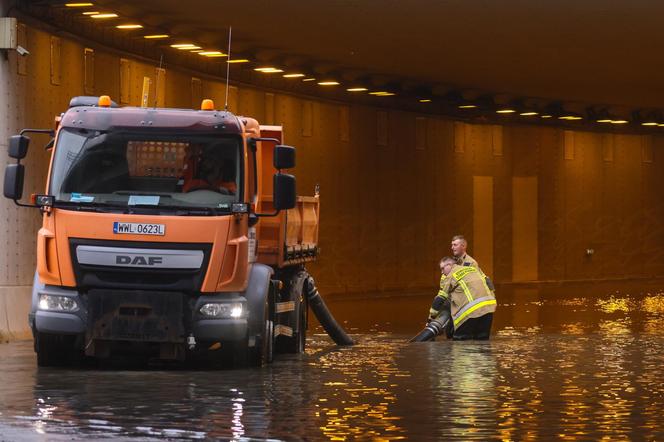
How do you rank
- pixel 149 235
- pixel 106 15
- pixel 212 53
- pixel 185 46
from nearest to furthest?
pixel 149 235
pixel 106 15
pixel 185 46
pixel 212 53

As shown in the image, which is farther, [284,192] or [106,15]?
[106,15]

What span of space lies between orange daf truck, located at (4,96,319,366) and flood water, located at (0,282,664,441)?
0.45 metres

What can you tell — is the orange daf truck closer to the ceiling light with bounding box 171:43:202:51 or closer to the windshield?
the windshield

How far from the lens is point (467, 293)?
69.6ft

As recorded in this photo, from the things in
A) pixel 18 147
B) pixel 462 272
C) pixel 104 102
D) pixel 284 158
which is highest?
pixel 104 102

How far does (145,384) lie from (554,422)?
437 cm

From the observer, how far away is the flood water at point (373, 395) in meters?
11.4

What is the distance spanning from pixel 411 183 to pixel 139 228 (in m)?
27.6

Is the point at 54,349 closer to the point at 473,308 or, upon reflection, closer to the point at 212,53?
the point at 473,308

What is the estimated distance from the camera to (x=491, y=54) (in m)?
34.3

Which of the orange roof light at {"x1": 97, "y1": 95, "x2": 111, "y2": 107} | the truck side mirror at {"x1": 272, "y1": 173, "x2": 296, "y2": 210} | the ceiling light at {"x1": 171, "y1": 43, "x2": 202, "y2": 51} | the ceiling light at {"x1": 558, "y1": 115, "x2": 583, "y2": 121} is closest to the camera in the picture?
the truck side mirror at {"x1": 272, "y1": 173, "x2": 296, "y2": 210}

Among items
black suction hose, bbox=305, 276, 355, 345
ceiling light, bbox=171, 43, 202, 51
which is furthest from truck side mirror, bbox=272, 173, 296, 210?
ceiling light, bbox=171, 43, 202, 51

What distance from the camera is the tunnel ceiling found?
90.3 ft

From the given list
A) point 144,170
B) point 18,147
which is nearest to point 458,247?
point 144,170
